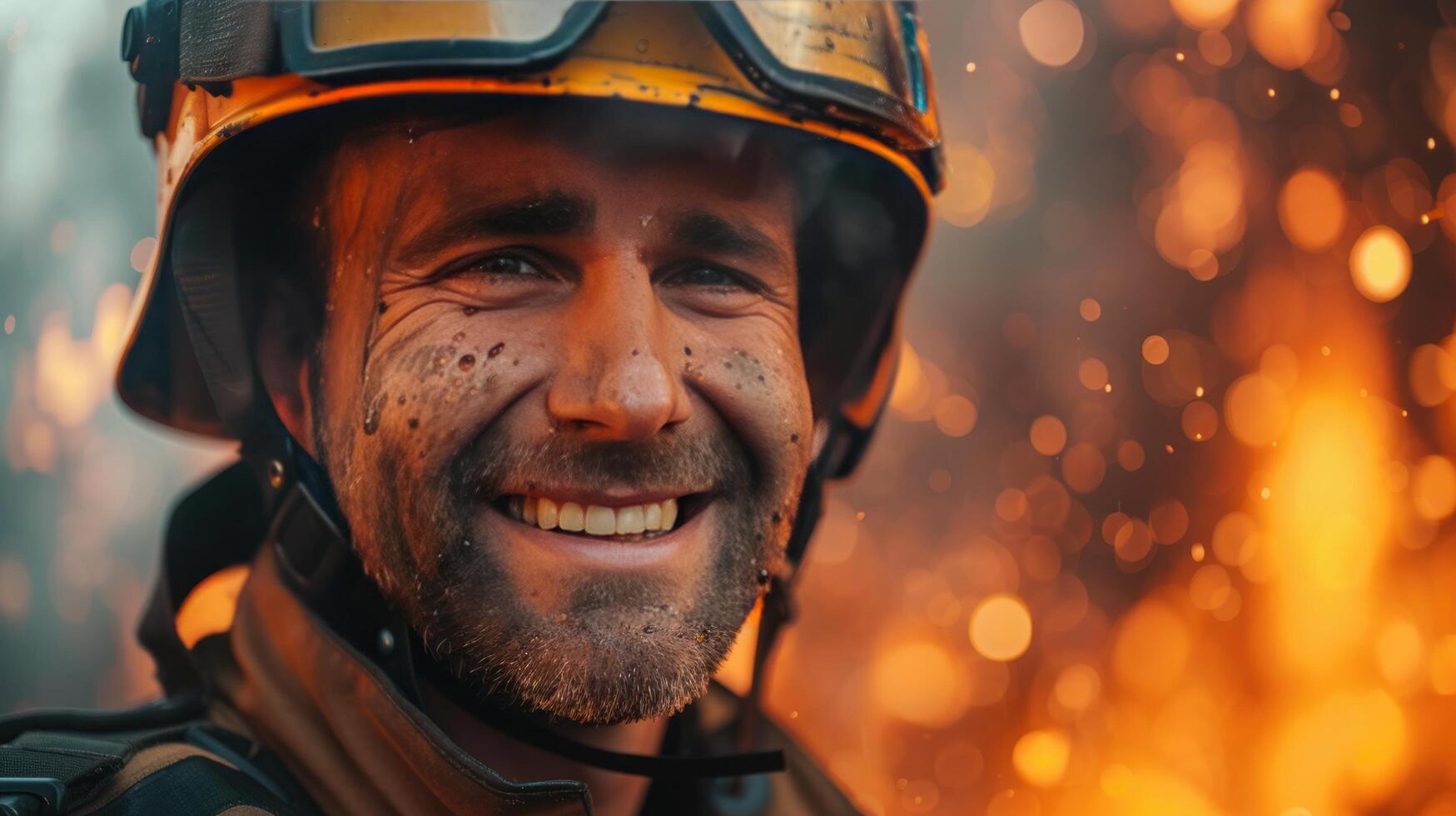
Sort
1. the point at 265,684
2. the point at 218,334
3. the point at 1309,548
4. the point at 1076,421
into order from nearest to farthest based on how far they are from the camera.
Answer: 1. the point at 265,684
2. the point at 218,334
3. the point at 1309,548
4. the point at 1076,421

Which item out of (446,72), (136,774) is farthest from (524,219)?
(136,774)

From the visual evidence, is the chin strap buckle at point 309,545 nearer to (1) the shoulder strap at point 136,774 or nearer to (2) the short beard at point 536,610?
(2) the short beard at point 536,610

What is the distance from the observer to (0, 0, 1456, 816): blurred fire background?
333 centimetres

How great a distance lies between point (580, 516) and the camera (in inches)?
59.4

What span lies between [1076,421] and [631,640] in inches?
114

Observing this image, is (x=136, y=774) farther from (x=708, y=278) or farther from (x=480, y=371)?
(x=708, y=278)

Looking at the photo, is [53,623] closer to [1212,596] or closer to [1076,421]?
[1076,421]

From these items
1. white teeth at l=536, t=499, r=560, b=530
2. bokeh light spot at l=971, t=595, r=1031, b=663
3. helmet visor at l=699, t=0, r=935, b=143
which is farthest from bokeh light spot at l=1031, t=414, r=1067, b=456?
white teeth at l=536, t=499, r=560, b=530

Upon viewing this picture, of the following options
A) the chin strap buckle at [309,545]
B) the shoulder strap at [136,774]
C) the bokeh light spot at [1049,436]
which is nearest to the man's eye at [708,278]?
the chin strap buckle at [309,545]

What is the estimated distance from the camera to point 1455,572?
144 inches

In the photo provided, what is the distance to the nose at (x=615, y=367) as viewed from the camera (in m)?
1.43

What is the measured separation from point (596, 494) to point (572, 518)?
0.05m

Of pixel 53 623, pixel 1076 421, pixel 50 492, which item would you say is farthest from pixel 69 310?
pixel 1076 421

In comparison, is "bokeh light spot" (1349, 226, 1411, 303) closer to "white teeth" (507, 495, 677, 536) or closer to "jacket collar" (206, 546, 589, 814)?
"white teeth" (507, 495, 677, 536)
